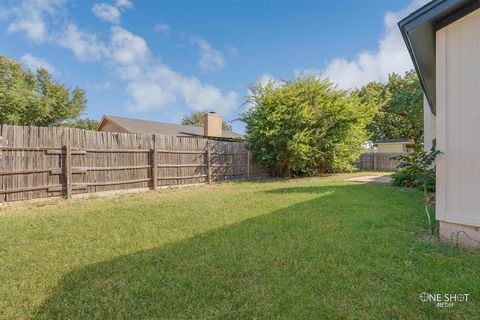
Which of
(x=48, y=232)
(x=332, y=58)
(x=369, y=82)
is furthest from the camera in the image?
(x=369, y=82)

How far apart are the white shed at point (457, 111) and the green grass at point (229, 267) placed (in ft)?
1.75

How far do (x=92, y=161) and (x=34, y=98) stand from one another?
18.0 metres

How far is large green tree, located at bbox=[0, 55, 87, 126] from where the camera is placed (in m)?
18.1

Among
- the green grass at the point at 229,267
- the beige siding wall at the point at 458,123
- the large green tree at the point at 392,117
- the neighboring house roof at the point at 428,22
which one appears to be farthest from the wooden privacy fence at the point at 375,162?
the beige siding wall at the point at 458,123

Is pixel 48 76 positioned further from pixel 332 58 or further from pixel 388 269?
pixel 388 269

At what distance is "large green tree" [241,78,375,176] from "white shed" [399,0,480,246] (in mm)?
8017

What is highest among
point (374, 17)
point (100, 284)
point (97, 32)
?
point (97, 32)

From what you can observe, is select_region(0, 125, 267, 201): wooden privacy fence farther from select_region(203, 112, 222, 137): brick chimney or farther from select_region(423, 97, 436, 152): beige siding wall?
select_region(423, 97, 436, 152): beige siding wall

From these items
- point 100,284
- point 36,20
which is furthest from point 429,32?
point 36,20

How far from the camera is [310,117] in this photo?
39.0ft

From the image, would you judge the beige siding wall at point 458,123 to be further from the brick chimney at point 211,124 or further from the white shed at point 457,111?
the brick chimney at point 211,124

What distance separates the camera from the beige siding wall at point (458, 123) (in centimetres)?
Answer: 308

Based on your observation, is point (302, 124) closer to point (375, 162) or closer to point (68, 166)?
point (68, 166)

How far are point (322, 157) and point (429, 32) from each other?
9.46 meters
